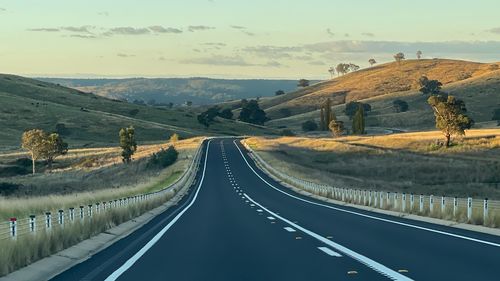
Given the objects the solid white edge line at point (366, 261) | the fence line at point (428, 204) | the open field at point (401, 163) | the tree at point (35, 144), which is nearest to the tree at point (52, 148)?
the tree at point (35, 144)

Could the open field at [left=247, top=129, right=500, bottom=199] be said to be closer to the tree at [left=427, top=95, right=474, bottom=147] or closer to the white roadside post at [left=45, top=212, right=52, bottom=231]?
the tree at [left=427, top=95, right=474, bottom=147]

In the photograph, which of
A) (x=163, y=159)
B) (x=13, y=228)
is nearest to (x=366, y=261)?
(x=13, y=228)

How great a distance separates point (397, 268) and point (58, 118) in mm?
168156

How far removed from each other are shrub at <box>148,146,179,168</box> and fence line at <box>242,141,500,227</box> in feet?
139

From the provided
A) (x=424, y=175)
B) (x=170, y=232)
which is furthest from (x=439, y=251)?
(x=424, y=175)

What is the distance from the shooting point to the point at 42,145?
113312 millimetres

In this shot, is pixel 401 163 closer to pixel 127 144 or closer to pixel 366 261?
pixel 127 144

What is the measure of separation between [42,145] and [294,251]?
101 m

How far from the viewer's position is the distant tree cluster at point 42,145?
11275 cm

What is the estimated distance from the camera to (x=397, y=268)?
46.0ft

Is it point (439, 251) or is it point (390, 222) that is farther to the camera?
point (390, 222)

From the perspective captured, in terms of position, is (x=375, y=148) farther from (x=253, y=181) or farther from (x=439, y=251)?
(x=439, y=251)

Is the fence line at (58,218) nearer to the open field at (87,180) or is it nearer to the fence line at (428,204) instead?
the open field at (87,180)

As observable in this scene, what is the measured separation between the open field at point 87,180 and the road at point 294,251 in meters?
6.55
